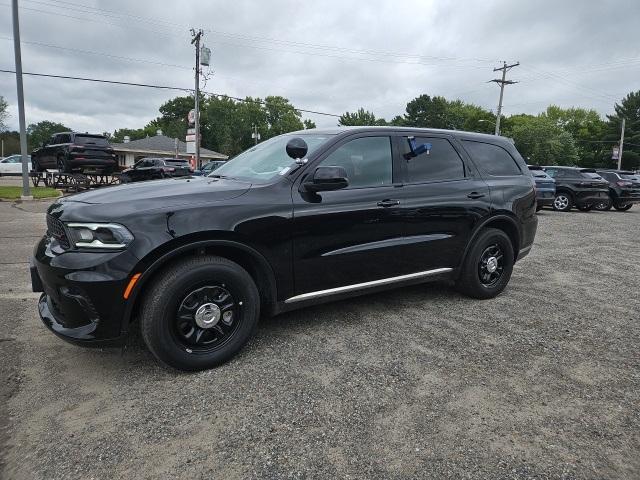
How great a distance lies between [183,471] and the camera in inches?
85.3

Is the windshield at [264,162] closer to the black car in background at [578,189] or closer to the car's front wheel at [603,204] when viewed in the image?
the black car in background at [578,189]

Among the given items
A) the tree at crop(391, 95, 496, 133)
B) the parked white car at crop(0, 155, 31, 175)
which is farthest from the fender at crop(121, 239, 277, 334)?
the tree at crop(391, 95, 496, 133)

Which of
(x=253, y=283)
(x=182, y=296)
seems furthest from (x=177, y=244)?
(x=253, y=283)

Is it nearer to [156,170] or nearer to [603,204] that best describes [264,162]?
[156,170]

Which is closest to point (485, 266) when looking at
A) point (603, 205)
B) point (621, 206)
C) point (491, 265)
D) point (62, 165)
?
point (491, 265)

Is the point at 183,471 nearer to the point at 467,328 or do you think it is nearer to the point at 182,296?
the point at 182,296

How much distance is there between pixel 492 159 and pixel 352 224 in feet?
7.26

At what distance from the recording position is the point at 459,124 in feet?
252

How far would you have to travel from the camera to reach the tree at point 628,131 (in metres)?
63.5

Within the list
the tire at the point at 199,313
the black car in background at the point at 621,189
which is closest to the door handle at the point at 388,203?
the tire at the point at 199,313

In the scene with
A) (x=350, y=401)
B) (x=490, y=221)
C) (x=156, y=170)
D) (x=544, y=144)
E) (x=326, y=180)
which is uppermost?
(x=544, y=144)

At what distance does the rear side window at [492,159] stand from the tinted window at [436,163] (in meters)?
0.27

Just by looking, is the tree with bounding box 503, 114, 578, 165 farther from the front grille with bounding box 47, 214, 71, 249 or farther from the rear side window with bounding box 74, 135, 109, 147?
the front grille with bounding box 47, 214, 71, 249

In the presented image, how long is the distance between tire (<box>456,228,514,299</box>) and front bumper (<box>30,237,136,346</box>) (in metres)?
3.24
